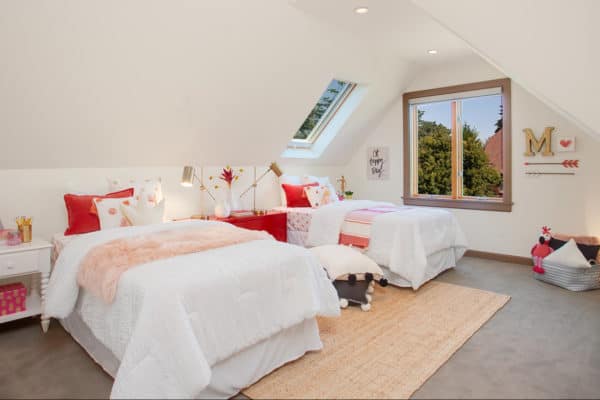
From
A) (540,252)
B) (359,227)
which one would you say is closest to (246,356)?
(359,227)

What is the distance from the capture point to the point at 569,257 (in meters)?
3.56

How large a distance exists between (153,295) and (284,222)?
9.30ft

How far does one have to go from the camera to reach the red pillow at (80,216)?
10.2ft

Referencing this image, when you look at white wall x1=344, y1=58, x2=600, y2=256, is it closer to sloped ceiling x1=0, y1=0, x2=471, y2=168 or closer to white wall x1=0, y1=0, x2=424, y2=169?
sloped ceiling x1=0, y1=0, x2=471, y2=168

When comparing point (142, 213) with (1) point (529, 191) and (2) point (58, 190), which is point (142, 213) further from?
(1) point (529, 191)

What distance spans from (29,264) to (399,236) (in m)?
2.83

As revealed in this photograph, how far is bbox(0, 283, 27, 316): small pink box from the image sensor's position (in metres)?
2.69

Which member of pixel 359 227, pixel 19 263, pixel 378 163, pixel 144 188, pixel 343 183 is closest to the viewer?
pixel 19 263

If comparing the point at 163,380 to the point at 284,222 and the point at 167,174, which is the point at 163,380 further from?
the point at 284,222

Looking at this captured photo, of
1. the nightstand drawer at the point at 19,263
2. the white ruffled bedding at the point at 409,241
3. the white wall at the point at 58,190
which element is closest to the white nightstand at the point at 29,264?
the nightstand drawer at the point at 19,263

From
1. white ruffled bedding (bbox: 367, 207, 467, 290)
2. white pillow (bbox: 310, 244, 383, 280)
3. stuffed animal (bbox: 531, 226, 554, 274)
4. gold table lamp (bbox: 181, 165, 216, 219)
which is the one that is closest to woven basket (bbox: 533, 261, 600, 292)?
stuffed animal (bbox: 531, 226, 554, 274)

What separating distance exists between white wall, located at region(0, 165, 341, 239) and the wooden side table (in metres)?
0.40

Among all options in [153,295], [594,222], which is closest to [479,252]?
[594,222]

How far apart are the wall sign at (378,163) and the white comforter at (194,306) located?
3.41 m
